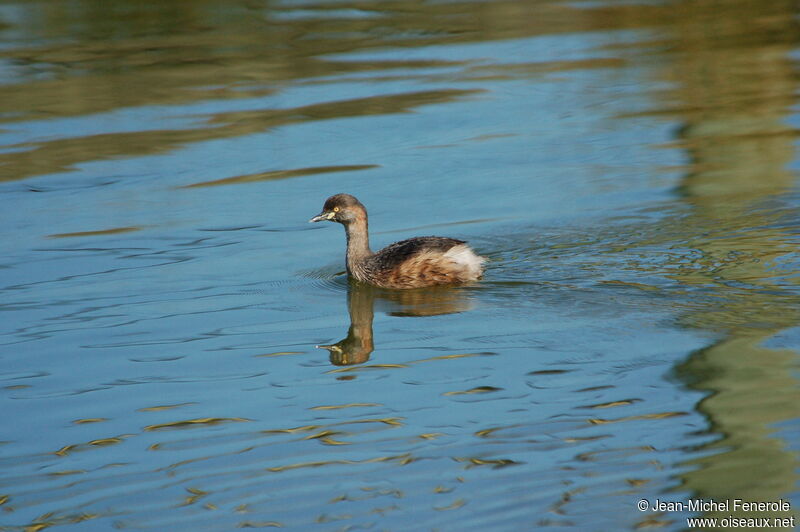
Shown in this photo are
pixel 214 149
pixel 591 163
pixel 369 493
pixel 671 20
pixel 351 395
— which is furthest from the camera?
pixel 671 20

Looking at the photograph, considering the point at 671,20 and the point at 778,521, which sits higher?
the point at 671,20

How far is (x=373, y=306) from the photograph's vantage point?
904 cm

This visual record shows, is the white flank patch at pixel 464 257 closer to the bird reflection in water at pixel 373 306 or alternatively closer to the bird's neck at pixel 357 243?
the bird reflection in water at pixel 373 306

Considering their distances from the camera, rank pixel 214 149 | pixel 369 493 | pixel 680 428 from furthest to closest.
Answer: pixel 214 149 < pixel 680 428 < pixel 369 493

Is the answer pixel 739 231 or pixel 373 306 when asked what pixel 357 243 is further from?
pixel 739 231

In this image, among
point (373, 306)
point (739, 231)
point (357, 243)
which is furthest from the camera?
point (357, 243)

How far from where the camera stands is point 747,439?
593 cm

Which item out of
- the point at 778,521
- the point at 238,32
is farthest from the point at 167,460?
the point at 238,32

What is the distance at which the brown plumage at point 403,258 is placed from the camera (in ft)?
29.3

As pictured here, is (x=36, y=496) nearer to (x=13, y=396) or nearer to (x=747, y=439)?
(x=13, y=396)

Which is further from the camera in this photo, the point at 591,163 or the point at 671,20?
the point at 671,20

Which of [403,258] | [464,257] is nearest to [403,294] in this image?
[403,258]

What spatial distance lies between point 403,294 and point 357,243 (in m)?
0.64

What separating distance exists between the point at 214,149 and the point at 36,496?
869 cm
